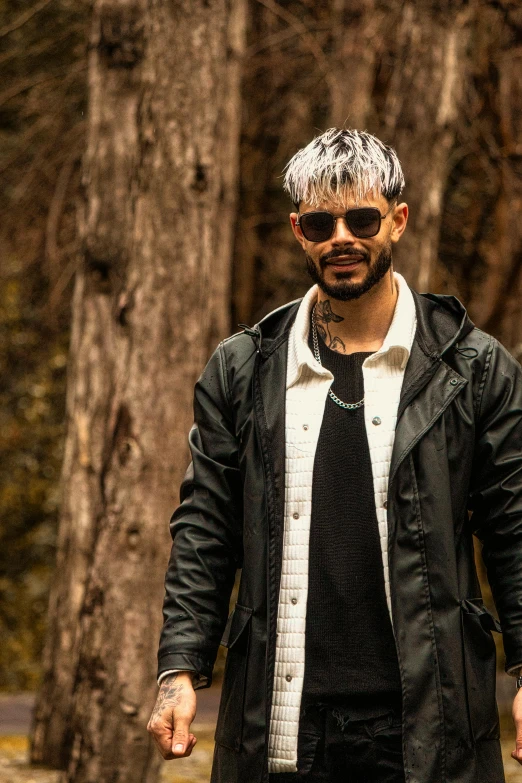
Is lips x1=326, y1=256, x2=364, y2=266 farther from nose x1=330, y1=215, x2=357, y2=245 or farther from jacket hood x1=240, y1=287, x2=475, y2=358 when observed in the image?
jacket hood x1=240, y1=287, x2=475, y2=358

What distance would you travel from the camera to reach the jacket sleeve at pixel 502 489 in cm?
318

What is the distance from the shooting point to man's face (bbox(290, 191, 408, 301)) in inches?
133

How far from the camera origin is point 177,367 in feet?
19.1

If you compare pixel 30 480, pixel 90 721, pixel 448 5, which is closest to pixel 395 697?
pixel 90 721

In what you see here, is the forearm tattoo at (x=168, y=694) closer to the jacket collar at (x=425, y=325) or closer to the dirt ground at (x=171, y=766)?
the jacket collar at (x=425, y=325)

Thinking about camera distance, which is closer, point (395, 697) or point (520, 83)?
point (395, 697)

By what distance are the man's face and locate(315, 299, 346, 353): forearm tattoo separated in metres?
0.12

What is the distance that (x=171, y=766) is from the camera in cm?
819

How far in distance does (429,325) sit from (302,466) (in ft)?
1.81

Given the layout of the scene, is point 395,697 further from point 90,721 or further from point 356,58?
point 356,58

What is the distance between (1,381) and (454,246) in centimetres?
529

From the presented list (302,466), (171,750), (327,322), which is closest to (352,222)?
(327,322)

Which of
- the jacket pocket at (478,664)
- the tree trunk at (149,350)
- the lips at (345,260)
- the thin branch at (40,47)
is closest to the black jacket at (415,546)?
the jacket pocket at (478,664)

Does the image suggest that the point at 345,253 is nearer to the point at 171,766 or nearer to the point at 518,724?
the point at 518,724
